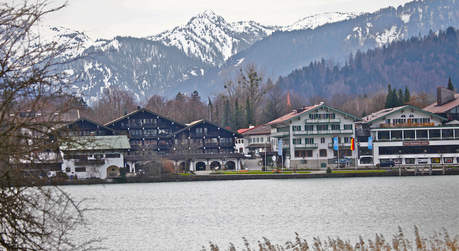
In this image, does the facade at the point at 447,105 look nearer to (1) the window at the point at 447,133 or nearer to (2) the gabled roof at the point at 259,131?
(1) the window at the point at 447,133

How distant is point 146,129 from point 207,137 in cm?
943

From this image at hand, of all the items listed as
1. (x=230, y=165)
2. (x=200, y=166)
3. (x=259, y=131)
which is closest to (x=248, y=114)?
(x=259, y=131)

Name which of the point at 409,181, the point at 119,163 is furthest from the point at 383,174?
the point at 119,163

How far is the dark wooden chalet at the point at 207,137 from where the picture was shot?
387 ft

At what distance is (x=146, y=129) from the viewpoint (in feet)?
389

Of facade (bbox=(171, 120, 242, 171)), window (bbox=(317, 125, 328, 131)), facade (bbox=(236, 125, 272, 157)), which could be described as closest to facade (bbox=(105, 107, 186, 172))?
facade (bbox=(171, 120, 242, 171))

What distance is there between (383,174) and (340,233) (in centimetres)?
5264

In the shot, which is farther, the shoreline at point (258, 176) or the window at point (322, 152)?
the window at point (322, 152)

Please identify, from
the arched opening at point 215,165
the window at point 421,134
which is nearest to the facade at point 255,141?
the arched opening at point 215,165

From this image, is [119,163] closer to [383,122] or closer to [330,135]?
[330,135]

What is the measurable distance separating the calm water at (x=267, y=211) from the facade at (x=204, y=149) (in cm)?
2418

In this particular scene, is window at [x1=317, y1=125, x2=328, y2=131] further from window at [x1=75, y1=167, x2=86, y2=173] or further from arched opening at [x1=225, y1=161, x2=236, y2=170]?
window at [x1=75, y1=167, x2=86, y2=173]

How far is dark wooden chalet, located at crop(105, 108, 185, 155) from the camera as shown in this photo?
117m

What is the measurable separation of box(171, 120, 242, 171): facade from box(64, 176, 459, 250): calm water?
2418 cm
